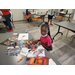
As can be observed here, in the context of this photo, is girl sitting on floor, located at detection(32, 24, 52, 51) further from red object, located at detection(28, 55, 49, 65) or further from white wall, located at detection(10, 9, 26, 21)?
white wall, located at detection(10, 9, 26, 21)

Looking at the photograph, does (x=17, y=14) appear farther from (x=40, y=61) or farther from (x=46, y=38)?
(x=40, y=61)

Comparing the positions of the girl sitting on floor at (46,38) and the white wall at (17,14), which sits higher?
the white wall at (17,14)

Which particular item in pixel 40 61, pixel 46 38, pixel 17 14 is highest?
pixel 17 14

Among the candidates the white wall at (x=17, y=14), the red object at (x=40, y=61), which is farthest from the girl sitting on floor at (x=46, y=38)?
the white wall at (x=17, y=14)

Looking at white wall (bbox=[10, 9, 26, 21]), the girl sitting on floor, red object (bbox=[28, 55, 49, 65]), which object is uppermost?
white wall (bbox=[10, 9, 26, 21])

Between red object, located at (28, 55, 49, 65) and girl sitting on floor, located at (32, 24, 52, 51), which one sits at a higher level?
girl sitting on floor, located at (32, 24, 52, 51)

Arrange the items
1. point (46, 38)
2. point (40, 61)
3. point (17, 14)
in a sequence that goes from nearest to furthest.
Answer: point (40, 61)
point (46, 38)
point (17, 14)

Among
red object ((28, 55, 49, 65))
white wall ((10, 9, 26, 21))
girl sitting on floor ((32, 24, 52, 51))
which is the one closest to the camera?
red object ((28, 55, 49, 65))

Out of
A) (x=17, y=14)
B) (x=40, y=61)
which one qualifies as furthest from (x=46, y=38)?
(x=17, y=14)

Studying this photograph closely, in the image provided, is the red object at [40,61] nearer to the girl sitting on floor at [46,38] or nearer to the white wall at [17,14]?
the girl sitting on floor at [46,38]

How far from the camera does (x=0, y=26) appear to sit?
418 centimetres

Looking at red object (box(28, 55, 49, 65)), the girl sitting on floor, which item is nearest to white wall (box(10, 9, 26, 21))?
the girl sitting on floor
